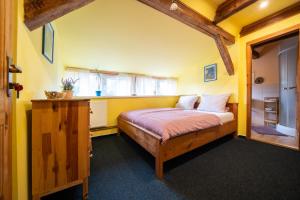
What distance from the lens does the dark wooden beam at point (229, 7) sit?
1940 millimetres

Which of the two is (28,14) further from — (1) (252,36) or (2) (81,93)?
(1) (252,36)

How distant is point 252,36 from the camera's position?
106 inches

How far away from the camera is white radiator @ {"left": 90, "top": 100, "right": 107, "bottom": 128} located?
9.31ft

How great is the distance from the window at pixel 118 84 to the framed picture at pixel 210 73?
1.34 metres

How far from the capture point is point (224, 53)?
2.70m

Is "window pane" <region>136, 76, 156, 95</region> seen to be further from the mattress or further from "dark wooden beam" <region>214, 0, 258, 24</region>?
"dark wooden beam" <region>214, 0, 258, 24</region>

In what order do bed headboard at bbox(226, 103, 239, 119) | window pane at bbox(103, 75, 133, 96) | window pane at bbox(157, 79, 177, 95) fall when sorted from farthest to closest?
window pane at bbox(157, 79, 177, 95) < window pane at bbox(103, 75, 133, 96) < bed headboard at bbox(226, 103, 239, 119)

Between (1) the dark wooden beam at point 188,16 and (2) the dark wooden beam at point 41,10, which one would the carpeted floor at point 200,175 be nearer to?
(2) the dark wooden beam at point 41,10

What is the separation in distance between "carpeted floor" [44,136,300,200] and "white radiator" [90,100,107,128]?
29.1 inches

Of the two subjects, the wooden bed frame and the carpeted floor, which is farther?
the wooden bed frame

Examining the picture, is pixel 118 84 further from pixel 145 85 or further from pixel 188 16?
pixel 188 16

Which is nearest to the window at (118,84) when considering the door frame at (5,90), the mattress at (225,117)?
the mattress at (225,117)

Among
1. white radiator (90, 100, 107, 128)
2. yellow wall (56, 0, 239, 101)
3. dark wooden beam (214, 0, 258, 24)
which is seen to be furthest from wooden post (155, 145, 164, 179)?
dark wooden beam (214, 0, 258, 24)

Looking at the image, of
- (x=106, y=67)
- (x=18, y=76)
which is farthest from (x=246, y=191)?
(x=106, y=67)
